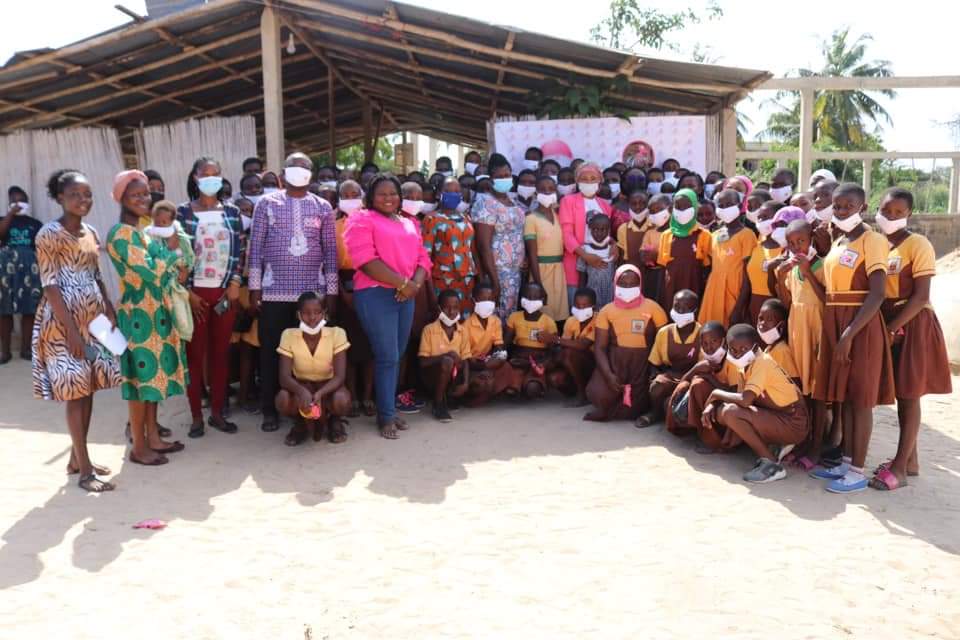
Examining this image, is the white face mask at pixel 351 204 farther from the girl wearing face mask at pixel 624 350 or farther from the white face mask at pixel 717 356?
the white face mask at pixel 717 356

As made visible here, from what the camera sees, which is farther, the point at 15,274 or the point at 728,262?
Result: the point at 15,274

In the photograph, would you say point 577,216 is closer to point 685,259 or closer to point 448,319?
point 685,259

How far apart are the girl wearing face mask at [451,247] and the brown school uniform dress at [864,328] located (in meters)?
2.62

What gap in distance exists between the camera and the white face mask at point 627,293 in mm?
5488

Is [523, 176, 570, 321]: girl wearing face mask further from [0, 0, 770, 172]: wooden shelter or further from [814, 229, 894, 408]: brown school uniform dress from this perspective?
[814, 229, 894, 408]: brown school uniform dress

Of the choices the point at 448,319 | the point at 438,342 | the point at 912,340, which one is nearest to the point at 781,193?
the point at 912,340

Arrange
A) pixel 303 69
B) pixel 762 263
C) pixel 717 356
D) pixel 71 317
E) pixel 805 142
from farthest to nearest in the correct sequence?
pixel 805 142 → pixel 303 69 → pixel 762 263 → pixel 717 356 → pixel 71 317

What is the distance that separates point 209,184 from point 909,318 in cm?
426

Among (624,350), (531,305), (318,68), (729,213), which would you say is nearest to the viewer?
(729,213)

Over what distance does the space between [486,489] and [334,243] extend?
1.99 meters

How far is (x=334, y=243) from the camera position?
5.04m

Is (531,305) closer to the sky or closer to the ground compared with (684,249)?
closer to the ground

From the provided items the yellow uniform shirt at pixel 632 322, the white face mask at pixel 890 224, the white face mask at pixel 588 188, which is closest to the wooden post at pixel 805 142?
the white face mask at pixel 588 188

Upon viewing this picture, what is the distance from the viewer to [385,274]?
477 centimetres
